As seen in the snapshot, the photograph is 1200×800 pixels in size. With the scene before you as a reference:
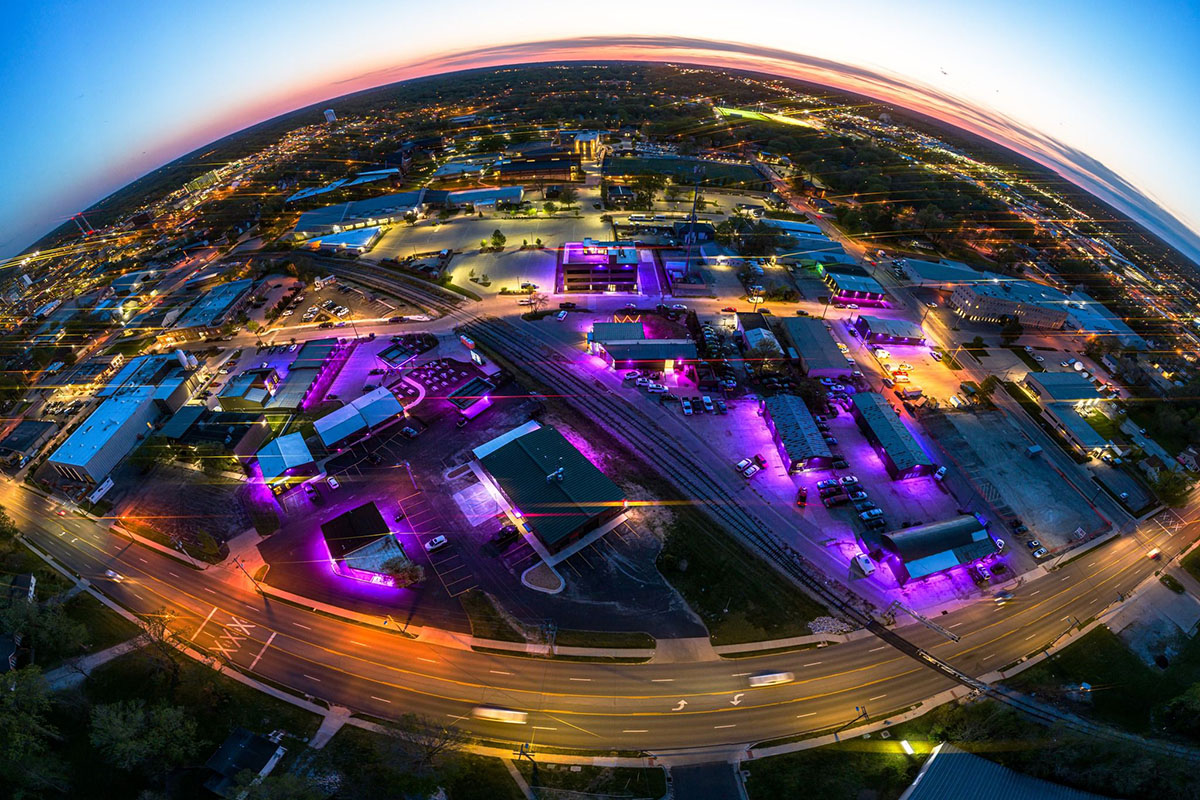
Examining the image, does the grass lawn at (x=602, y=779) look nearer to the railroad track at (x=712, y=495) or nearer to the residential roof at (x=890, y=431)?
the railroad track at (x=712, y=495)

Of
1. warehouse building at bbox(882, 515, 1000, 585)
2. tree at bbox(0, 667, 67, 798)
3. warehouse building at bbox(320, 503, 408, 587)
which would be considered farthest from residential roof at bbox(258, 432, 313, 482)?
warehouse building at bbox(882, 515, 1000, 585)

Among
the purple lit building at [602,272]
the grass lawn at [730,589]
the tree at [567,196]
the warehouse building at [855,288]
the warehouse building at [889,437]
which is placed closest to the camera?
the grass lawn at [730,589]

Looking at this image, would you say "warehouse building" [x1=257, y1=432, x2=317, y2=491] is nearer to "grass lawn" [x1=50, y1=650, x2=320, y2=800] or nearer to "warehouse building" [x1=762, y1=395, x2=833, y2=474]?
"grass lawn" [x1=50, y1=650, x2=320, y2=800]

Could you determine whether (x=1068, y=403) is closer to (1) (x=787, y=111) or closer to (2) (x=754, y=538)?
(2) (x=754, y=538)

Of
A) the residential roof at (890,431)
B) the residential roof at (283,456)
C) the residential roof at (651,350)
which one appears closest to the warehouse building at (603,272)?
the residential roof at (651,350)

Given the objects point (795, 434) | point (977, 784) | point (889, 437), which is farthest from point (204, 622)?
point (889, 437)
